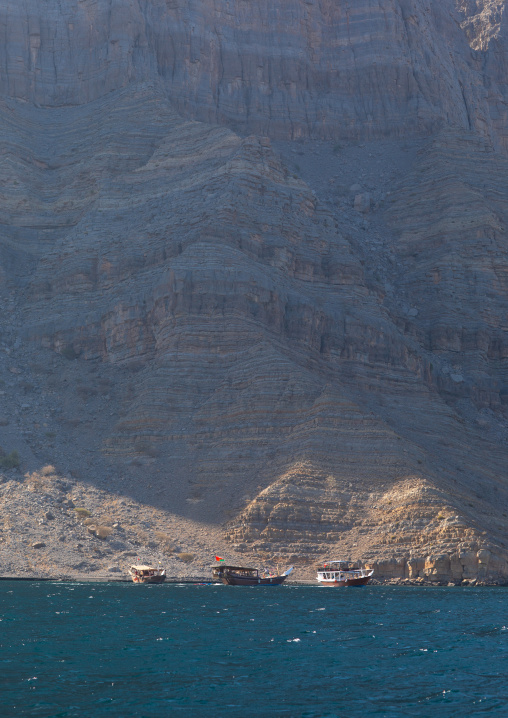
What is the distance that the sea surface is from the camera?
107 ft

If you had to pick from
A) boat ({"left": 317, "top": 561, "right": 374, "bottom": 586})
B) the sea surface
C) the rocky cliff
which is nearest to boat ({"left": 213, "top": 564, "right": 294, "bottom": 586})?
boat ({"left": 317, "top": 561, "right": 374, "bottom": 586})

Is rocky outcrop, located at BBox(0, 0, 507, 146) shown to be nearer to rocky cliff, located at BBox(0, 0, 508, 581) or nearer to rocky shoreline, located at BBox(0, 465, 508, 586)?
rocky cliff, located at BBox(0, 0, 508, 581)

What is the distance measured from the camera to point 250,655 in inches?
1613

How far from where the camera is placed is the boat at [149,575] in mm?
71500

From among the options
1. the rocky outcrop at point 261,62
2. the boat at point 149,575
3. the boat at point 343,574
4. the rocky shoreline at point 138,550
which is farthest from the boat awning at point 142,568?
the rocky outcrop at point 261,62

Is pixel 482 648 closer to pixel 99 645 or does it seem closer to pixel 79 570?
pixel 99 645

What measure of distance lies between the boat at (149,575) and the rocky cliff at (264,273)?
5982 mm

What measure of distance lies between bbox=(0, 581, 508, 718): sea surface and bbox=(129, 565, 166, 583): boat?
26.9 feet

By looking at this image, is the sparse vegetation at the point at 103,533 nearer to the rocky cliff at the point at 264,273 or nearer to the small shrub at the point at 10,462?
the rocky cliff at the point at 264,273

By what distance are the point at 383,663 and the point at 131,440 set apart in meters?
48.5

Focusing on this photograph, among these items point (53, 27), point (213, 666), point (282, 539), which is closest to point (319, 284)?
point (282, 539)

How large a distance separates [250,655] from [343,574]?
1161 inches

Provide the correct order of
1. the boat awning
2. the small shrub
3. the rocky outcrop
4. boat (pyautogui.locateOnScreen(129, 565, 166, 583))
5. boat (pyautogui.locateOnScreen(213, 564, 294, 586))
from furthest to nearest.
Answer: the rocky outcrop < the small shrub < the boat awning < boat (pyautogui.locateOnScreen(129, 565, 166, 583)) < boat (pyautogui.locateOnScreen(213, 564, 294, 586))

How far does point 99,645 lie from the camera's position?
42.5 metres
